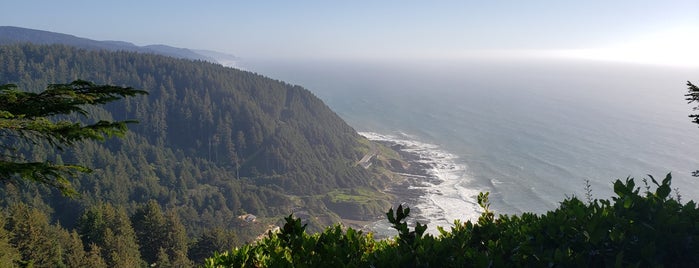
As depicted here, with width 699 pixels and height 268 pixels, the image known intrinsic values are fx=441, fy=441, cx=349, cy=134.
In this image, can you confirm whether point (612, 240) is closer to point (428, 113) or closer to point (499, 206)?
point (499, 206)

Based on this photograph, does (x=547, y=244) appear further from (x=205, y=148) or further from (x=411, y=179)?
(x=205, y=148)

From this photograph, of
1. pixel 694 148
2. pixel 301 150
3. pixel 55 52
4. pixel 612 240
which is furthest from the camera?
pixel 55 52

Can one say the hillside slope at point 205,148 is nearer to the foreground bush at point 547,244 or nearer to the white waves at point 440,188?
the white waves at point 440,188

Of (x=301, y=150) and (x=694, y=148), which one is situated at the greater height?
(x=694, y=148)

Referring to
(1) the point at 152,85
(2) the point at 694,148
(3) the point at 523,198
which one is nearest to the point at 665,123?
(2) the point at 694,148

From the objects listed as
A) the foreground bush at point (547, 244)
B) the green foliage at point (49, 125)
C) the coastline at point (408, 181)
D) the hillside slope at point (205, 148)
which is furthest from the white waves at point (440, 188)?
the green foliage at point (49, 125)

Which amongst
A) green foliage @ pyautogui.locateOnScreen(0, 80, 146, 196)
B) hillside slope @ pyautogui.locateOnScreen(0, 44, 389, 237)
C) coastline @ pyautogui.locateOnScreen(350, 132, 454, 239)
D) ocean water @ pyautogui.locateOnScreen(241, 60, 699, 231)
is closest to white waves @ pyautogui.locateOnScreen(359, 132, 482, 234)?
coastline @ pyautogui.locateOnScreen(350, 132, 454, 239)

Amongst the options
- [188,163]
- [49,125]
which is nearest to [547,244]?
[49,125]
